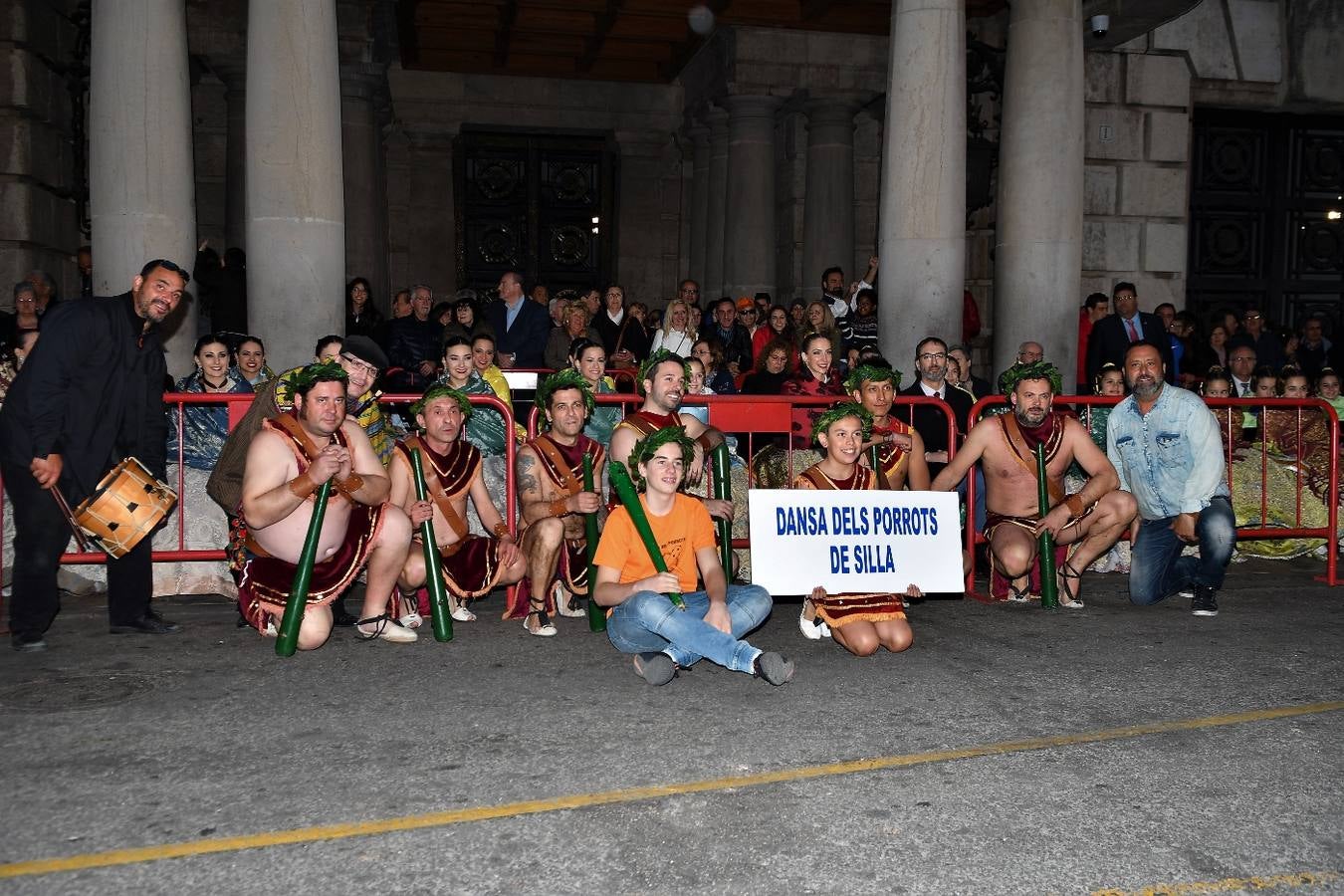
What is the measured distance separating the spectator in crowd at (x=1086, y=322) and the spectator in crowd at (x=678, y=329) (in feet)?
16.3

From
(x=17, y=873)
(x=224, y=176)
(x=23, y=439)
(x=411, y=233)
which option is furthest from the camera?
(x=411, y=233)

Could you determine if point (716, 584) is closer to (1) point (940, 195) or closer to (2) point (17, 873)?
(2) point (17, 873)

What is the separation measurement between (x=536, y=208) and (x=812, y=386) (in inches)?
611

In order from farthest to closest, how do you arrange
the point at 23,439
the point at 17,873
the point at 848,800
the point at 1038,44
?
1. the point at 1038,44
2. the point at 23,439
3. the point at 848,800
4. the point at 17,873

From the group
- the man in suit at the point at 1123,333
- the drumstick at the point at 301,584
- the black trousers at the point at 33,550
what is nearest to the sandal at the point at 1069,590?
the drumstick at the point at 301,584

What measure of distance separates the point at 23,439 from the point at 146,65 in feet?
18.2

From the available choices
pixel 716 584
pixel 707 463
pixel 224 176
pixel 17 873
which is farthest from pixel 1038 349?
pixel 224 176

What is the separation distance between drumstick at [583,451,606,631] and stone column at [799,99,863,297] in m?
13.3

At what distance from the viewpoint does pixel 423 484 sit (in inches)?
262

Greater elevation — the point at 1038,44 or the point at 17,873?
the point at 1038,44

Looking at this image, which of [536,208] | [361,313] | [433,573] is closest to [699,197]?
[536,208]

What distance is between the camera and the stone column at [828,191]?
64.6 ft

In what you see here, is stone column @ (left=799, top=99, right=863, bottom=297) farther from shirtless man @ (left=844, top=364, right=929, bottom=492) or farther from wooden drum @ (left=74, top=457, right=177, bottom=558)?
wooden drum @ (left=74, top=457, right=177, bottom=558)

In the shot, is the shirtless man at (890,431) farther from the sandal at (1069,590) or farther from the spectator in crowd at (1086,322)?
the spectator in crowd at (1086,322)
